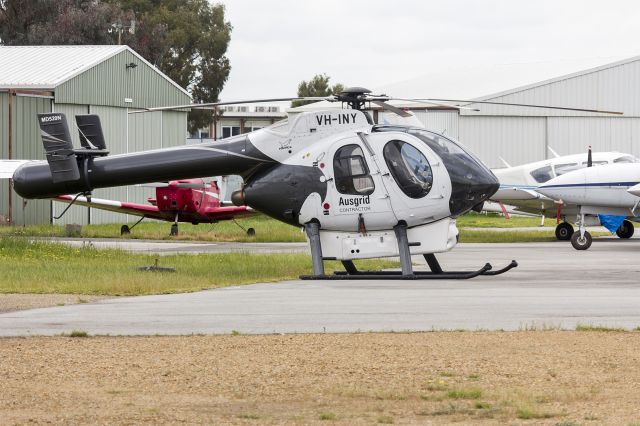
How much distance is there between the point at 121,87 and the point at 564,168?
17.9 metres

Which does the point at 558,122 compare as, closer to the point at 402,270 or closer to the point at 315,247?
the point at 402,270

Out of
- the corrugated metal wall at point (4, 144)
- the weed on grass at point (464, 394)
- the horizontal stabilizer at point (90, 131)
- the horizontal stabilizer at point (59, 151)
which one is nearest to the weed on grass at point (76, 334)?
the weed on grass at point (464, 394)

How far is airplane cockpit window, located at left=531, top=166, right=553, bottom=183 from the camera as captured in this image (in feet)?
115

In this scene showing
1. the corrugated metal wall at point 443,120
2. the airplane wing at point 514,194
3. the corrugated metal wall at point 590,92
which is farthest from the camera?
the corrugated metal wall at point 443,120

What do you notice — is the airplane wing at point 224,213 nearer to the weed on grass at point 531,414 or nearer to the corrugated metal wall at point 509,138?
the corrugated metal wall at point 509,138

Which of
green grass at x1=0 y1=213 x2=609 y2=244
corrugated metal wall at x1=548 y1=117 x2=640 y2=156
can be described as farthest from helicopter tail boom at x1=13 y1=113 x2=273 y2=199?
corrugated metal wall at x1=548 y1=117 x2=640 y2=156

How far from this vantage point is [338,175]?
2136 cm

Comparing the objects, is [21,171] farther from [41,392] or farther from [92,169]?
[41,392]

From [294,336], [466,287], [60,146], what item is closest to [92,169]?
[60,146]

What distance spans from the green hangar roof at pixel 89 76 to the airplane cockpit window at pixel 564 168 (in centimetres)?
1667

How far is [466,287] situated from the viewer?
64.1 ft

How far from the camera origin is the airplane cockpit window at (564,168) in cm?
3488

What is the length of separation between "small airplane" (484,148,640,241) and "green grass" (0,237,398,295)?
30.4ft

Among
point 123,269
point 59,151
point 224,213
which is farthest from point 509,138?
point 59,151
